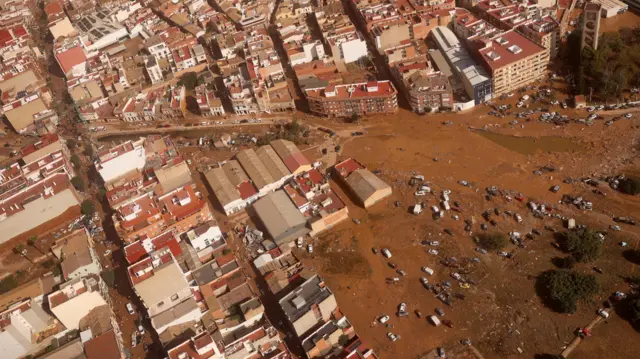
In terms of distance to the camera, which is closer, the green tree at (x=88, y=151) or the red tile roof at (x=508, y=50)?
the red tile roof at (x=508, y=50)

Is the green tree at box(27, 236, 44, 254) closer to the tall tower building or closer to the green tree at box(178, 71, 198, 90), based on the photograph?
the green tree at box(178, 71, 198, 90)

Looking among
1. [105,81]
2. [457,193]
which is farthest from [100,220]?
[457,193]

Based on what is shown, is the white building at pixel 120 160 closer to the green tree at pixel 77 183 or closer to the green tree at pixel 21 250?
the green tree at pixel 77 183

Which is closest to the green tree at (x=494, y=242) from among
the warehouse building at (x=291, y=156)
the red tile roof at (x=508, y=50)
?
the warehouse building at (x=291, y=156)

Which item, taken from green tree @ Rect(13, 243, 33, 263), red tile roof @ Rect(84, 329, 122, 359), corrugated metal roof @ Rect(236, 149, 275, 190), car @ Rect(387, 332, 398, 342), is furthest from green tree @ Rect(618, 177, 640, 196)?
green tree @ Rect(13, 243, 33, 263)

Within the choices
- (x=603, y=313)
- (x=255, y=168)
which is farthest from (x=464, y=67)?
(x=603, y=313)
